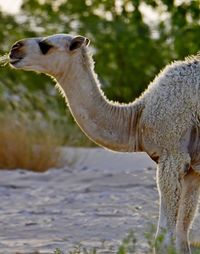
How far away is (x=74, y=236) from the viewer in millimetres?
11172

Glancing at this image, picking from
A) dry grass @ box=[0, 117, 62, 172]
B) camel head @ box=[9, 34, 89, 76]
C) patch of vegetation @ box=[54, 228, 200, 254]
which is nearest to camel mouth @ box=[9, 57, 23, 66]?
camel head @ box=[9, 34, 89, 76]

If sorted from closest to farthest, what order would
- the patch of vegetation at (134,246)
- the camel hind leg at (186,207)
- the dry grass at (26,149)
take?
the patch of vegetation at (134,246), the camel hind leg at (186,207), the dry grass at (26,149)

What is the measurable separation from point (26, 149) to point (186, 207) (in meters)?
7.61

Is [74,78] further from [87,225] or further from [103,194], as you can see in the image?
[103,194]

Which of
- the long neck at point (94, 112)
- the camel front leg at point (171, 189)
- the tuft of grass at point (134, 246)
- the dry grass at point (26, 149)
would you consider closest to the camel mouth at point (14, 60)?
the long neck at point (94, 112)

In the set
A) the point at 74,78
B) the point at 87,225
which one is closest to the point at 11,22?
the point at 87,225

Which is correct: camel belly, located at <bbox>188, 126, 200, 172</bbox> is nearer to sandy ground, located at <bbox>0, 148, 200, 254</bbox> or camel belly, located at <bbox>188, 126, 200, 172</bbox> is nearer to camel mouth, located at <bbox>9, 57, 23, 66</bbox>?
sandy ground, located at <bbox>0, 148, 200, 254</bbox>

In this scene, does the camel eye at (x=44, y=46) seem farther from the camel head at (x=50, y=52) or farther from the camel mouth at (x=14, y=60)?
the camel mouth at (x=14, y=60)

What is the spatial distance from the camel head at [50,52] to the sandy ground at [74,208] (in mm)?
1472

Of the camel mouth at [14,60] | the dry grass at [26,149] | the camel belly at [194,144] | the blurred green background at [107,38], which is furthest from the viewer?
the blurred green background at [107,38]

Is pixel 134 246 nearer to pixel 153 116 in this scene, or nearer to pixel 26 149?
pixel 153 116

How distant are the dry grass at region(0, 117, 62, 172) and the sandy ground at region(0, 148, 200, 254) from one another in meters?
0.35

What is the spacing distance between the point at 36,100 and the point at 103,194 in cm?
592

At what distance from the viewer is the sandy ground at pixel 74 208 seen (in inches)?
428
